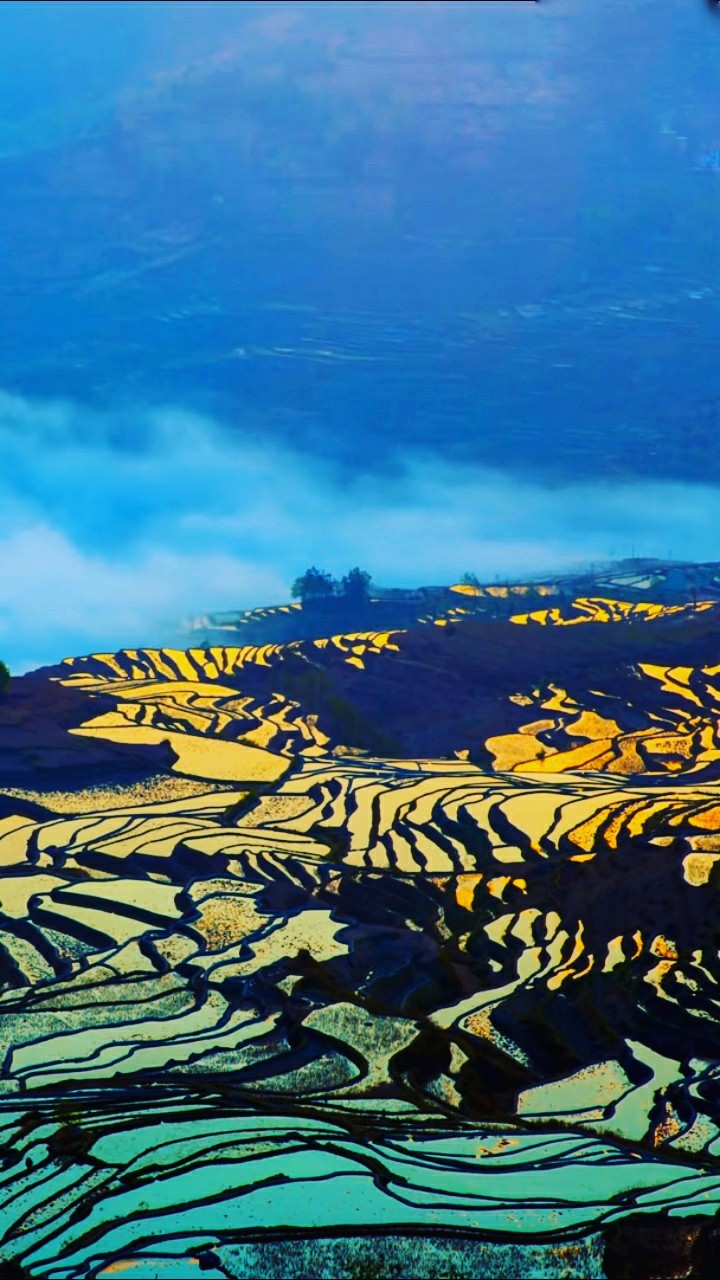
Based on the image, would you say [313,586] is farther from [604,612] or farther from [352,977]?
[352,977]

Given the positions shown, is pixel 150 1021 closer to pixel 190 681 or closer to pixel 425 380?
pixel 190 681

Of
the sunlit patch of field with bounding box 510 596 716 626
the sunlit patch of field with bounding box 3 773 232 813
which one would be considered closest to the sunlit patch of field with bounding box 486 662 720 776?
the sunlit patch of field with bounding box 510 596 716 626

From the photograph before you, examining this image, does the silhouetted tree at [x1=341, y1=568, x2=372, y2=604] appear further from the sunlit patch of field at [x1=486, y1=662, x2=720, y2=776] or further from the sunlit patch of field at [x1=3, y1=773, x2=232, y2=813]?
the sunlit patch of field at [x1=3, y1=773, x2=232, y2=813]

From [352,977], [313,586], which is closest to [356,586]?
[313,586]

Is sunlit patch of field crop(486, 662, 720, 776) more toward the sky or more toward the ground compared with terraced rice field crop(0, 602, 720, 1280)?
more toward the sky

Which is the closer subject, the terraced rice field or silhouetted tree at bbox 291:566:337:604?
the terraced rice field

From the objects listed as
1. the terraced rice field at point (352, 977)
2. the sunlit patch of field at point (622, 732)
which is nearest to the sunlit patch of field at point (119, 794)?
the terraced rice field at point (352, 977)

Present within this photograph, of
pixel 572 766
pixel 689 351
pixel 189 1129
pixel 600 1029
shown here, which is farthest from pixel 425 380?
pixel 189 1129
